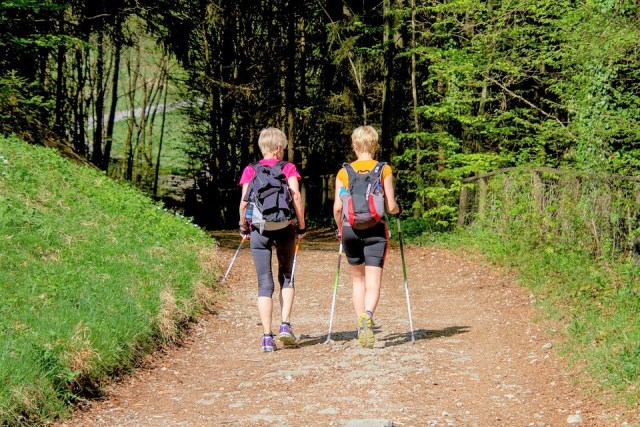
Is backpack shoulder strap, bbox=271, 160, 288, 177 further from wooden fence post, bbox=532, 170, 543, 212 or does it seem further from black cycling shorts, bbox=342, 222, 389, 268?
wooden fence post, bbox=532, 170, 543, 212

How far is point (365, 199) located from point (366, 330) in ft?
4.01

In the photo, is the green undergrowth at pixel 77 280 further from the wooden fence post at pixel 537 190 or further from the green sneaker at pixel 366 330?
the wooden fence post at pixel 537 190

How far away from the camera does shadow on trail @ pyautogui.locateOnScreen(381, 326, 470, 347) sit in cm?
805

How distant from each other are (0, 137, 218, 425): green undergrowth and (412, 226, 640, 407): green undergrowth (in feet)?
12.6

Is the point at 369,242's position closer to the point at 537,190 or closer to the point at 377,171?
the point at 377,171

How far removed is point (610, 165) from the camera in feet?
40.0

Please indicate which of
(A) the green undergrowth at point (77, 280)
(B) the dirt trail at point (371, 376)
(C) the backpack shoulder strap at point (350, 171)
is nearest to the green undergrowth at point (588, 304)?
(B) the dirt trail at point (371, 376)

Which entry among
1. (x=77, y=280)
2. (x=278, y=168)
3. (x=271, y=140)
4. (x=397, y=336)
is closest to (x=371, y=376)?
(x=397, y=336)

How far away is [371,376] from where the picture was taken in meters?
6.57

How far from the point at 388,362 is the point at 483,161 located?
400 inches

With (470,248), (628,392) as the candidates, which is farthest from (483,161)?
(628,392)

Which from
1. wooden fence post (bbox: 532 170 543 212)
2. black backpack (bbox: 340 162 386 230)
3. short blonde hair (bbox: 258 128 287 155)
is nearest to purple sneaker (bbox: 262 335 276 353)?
black backpack (bbox: 340 162 386 230)

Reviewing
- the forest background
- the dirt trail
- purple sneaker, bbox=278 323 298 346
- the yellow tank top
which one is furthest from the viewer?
the forest background

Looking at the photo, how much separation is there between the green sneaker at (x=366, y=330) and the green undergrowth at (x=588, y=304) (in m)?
1.70
